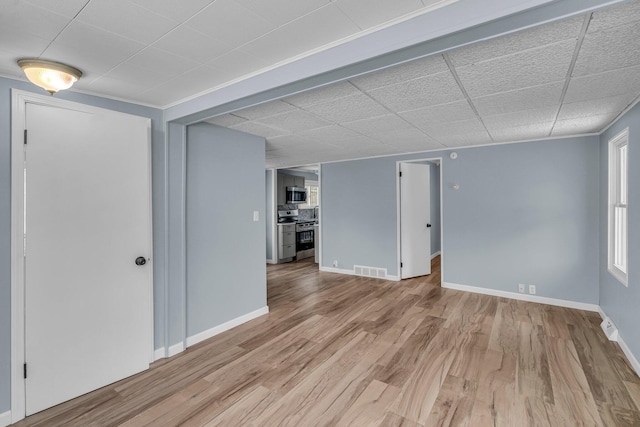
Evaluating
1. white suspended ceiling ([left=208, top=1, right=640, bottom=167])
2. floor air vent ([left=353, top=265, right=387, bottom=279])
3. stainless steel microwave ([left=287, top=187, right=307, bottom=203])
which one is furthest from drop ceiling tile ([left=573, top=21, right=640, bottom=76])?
stainless steel microwave ([left=287, top=187, right=307, bottom=203])

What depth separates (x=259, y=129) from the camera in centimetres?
344

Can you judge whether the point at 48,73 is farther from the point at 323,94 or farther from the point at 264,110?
the point at 323,94

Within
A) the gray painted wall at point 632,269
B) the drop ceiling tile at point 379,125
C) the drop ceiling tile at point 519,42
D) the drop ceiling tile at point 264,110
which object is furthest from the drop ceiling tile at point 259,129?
the gray painted wall at point 632,269

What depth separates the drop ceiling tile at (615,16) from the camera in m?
1.36

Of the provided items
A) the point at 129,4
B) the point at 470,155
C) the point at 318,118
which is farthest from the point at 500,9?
the point at 470,155

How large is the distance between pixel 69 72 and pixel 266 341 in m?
2.73

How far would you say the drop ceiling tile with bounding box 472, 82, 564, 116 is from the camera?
2.35m

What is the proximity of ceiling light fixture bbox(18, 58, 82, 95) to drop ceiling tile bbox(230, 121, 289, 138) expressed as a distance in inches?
59.0

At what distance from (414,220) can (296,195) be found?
312 cm

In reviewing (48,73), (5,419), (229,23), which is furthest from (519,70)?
(5,419)

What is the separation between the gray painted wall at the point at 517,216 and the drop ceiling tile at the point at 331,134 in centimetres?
173

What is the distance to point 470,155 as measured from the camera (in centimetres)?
465

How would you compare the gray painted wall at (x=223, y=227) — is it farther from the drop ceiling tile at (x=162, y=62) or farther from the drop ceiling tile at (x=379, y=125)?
the drop ceiling tile at (x=379, y=125)

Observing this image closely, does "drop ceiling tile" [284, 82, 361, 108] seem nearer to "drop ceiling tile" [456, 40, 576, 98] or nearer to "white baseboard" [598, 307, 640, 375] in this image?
"drop ceiling tile" [456, 40, 576, 98]
